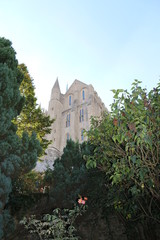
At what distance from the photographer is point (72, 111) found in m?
40.6

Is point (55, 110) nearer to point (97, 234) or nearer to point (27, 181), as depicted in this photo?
point (27, 181)

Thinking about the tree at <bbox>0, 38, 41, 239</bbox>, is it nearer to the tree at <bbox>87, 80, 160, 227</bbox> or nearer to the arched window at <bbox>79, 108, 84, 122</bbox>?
the tree at <bbox>87, 80, 160, 227</bbox>

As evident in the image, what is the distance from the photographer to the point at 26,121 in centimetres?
1114

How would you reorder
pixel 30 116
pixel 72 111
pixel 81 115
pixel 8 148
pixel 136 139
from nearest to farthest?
1. pixel 136 139
2. pixel 8 148
3. pixel 30 116
4. pixel 81 115
5. pixel 72 111

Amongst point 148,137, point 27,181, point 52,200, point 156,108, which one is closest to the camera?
point 148,137

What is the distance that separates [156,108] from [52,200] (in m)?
5.54

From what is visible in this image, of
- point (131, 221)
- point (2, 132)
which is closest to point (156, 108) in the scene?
point (131, 221)

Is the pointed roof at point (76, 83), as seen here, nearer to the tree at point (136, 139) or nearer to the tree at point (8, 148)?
the tree at point (8, 148)

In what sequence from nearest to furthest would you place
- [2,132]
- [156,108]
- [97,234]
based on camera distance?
[156,108] < [2,132] < [97,234]

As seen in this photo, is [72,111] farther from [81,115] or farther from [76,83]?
[76,83]

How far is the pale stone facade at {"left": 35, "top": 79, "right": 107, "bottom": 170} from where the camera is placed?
37.8 metres

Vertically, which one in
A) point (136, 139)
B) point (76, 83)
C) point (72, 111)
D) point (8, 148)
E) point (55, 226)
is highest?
point (76, 83)

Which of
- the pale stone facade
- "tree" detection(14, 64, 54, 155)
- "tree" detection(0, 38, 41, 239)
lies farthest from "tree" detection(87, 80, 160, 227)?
the pale stone facade

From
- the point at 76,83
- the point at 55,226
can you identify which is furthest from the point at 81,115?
the point at 55,226
